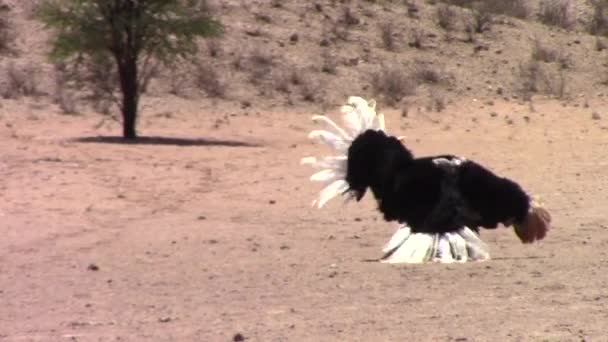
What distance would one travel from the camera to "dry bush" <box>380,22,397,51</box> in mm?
39375

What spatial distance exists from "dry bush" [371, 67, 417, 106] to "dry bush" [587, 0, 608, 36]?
480 inches

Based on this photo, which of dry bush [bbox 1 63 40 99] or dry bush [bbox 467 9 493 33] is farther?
dry bush [bbox 467 9 493 33]

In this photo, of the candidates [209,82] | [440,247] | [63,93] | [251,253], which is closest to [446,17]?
[209,82]

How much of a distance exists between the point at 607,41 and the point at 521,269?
106 ft

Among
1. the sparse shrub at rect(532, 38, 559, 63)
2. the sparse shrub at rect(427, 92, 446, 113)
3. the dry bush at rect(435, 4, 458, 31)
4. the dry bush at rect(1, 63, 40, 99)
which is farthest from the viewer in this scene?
the dry bush at rect(435, 4, 458, 31)

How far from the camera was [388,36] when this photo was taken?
1566 inches

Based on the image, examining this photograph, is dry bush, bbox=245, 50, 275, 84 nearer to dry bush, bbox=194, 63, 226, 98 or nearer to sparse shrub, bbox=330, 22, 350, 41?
dry bush, bbox=194, 63, 226, 98

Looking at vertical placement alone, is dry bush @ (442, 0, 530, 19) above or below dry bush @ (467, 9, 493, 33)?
above

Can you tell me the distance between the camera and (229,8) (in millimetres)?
40656

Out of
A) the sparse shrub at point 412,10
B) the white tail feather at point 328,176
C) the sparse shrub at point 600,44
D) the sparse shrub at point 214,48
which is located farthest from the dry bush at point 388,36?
the white tail feather at point 328,176

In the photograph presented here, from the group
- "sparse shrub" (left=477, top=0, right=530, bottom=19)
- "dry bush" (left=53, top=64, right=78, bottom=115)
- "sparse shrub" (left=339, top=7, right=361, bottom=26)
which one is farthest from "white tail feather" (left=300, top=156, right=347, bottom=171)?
"sparse shrub" (left=477, top=0, right=530, bottom=19)

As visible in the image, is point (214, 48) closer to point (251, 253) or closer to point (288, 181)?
point (288, 181)

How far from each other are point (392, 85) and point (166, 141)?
969cm

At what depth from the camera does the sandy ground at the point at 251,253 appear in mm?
9930
